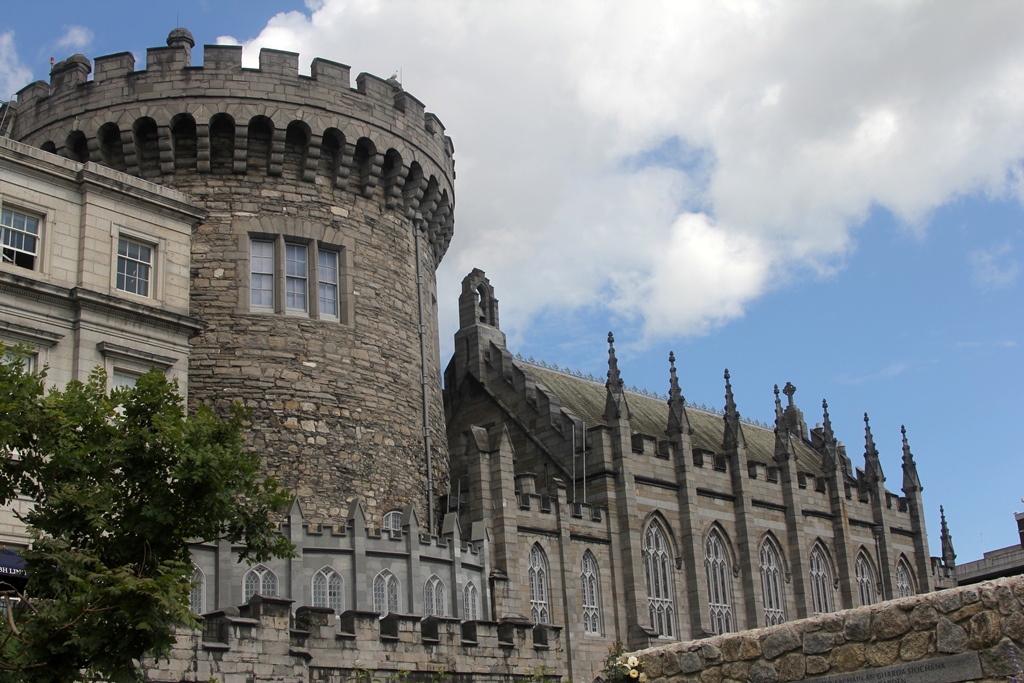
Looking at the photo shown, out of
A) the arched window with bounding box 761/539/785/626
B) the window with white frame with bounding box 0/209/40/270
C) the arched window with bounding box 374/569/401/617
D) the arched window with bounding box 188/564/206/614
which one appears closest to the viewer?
the arched window with bounding box 188/564/206/614

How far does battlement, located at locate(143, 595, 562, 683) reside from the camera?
66.1 feet

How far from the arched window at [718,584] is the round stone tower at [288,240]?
1074 centimetres

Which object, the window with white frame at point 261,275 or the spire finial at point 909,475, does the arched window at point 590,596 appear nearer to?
the window with white frame at point 261,275

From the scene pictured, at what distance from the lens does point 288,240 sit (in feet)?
99.3

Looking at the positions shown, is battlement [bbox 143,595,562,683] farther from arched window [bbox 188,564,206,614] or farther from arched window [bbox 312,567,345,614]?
arched window [bbox 188,564,206,614]

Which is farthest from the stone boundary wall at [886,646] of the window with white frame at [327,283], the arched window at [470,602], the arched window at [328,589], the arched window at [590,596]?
the arched window at [590,596]

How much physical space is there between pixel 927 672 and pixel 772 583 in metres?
31.5

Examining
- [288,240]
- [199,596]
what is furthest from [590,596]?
[199,596]

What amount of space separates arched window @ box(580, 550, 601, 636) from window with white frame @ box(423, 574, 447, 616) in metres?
6.14

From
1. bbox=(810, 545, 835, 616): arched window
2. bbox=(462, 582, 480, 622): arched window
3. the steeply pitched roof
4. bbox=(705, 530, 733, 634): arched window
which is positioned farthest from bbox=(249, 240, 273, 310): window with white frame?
bbox=(810, 545, 835, 616): arched window

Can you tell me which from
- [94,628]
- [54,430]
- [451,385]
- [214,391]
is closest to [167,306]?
[214,391]

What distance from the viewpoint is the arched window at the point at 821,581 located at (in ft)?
140

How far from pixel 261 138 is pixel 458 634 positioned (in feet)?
42.0

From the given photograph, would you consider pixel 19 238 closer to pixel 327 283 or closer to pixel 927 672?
pixel 327 283
